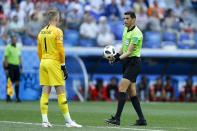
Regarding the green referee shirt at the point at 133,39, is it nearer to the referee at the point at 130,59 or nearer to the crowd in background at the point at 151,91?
the referee at the point at 130,59

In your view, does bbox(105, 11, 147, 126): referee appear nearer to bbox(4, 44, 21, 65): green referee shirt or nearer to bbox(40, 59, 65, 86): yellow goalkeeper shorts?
bbox(40, 59, 65, 86): yellow goalkeeper shorts

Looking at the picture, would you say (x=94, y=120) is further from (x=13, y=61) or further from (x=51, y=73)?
(x=13, y=61)

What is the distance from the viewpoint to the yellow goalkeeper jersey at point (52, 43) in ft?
31.9

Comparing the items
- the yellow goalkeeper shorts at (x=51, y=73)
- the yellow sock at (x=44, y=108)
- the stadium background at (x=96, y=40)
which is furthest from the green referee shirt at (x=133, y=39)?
the stadium background at (x=96, y=40)

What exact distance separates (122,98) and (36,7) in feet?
44.7

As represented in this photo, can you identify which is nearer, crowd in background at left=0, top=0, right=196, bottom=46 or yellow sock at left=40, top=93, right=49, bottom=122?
yellow sock at left=40, top=93, right=49, bottom=122

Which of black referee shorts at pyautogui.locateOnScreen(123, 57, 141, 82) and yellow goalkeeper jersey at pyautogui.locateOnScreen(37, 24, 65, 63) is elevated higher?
yellow goalkeeper jersey at pyautogui.locateOnScreen(37, 24, 65, 63)

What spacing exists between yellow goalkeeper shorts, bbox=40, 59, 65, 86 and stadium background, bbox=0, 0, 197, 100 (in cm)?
1216

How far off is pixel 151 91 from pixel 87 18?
13.8ft

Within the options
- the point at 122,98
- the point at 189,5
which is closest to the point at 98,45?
the point at 189,5

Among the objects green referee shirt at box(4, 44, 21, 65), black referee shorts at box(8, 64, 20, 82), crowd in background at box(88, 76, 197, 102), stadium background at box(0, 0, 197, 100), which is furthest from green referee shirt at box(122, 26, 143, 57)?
crowd in background at box(88, 76, 197, 102)

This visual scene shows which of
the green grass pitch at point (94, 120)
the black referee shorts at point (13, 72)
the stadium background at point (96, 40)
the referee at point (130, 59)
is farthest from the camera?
the stadium background at point (96, 40)

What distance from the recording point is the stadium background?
73.4 feet

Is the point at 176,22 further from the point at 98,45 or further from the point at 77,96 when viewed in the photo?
the point at 77,96
